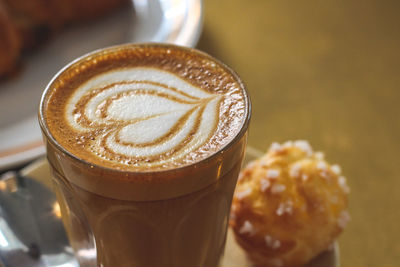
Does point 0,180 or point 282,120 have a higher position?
point 0,180

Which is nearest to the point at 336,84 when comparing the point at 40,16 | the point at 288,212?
the point at 288,212

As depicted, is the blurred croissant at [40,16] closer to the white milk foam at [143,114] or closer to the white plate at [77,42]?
the white plate at [77,42]

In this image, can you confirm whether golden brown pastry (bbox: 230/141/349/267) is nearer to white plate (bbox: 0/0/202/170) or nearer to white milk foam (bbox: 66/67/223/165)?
white milk foam (bbox: 66/67/223/165)

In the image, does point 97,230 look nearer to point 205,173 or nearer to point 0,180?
point 205,173

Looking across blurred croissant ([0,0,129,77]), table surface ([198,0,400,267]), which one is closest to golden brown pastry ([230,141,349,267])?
table surface ([198,0,400,267])

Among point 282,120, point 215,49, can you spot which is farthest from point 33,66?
point 282,120
